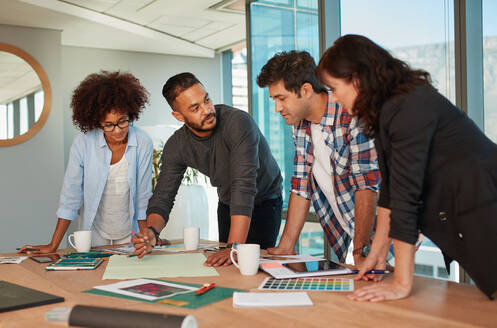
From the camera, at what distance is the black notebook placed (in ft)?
4.22

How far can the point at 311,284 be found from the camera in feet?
4.74

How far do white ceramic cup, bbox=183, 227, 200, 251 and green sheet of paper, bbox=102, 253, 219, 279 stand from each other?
17 centimetres

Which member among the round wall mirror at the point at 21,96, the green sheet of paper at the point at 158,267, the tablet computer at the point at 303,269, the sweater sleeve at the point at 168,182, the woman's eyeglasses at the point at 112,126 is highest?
the round wall mirror at the point at 21,96

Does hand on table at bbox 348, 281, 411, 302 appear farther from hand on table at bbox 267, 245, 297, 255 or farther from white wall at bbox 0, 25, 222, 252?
white wall at bbox 0, 25, 222, 252

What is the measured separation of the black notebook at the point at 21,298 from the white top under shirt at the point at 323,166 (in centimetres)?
121

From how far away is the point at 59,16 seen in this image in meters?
4.95

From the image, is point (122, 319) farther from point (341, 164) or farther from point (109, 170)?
point (109, 170)

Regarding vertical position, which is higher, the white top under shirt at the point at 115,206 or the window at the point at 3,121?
the window at the point at 3,121

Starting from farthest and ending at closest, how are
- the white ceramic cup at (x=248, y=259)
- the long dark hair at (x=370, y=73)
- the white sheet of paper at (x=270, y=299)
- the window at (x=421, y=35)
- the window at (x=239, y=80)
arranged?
the window at (x=239, y=80)
the window at (x=421, y=35)
the white ceramic cup at (x=248, y=259)
the long dark hair at (x=370, y=73)
the white sheet of paper at (x=270, y=299)

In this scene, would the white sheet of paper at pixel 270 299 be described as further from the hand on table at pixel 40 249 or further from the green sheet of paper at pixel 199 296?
the hand on table at pixel 40 249

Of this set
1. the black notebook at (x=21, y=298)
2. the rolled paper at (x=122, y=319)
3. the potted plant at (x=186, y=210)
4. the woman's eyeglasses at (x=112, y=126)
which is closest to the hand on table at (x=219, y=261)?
the black notebook at (x=21, y=298)

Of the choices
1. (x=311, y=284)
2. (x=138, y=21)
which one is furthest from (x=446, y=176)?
(x=138, y=21)

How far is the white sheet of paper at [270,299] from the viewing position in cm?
124

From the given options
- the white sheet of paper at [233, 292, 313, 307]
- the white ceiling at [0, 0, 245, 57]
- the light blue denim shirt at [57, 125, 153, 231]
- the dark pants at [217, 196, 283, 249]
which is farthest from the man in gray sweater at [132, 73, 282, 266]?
the white ceiling at [0, 0, 245, 57]
